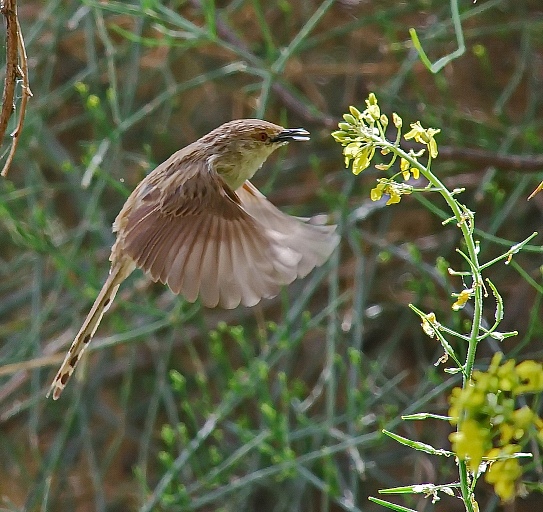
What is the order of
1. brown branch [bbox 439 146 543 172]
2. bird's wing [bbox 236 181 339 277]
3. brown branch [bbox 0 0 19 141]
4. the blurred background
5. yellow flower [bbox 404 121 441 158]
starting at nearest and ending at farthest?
yellow flower [bbox 404 121 441 158], brown branch [bbox 0 0 19 141], bird's wing [bbox 236 181 339 277], brown branch [bbox 439 146 543 172], the blurred background

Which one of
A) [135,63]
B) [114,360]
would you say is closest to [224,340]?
[114,360]

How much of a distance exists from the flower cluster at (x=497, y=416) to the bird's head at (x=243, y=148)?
1966 millimetres

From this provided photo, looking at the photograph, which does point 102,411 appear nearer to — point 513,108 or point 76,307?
point 76,307

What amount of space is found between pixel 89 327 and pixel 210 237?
1.64 ft

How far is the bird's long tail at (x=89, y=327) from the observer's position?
283 centimetres

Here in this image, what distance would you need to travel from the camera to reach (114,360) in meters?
5.18

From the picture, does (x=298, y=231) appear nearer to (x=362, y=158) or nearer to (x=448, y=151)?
(x=448, y=151)

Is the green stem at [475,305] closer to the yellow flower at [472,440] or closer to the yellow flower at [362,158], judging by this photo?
the yellow flower at [362,158]

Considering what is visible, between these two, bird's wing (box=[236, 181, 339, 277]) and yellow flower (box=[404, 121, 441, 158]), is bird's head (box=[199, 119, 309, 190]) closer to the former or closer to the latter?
bird's wing (box=[236, 181, 339, 277])

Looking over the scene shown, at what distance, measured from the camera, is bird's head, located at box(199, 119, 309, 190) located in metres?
3.02

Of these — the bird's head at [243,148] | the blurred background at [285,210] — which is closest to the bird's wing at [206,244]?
the bird's head at [243,148]

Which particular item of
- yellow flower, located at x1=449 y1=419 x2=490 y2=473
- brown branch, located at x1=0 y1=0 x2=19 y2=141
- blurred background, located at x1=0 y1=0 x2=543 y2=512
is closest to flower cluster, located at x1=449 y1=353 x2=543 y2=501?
yellow flower, located at x1=449 y1=419 x2=490 y2=473

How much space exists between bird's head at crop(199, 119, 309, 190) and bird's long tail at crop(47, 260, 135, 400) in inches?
18.1

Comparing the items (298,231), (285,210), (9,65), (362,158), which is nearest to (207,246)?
(298,231)
